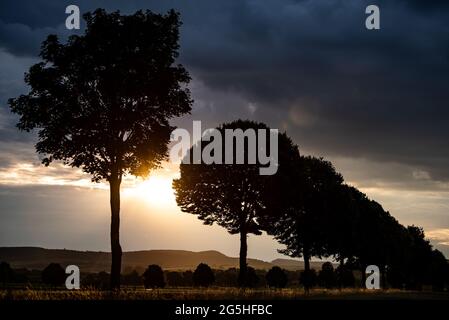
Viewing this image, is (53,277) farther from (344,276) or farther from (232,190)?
(344,276)

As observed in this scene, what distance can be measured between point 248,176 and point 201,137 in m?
7.27

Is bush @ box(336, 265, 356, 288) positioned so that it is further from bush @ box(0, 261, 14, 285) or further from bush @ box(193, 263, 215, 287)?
bush @ box(0, 261, 14, 285)

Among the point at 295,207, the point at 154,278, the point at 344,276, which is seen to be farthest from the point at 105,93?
the point at 344,276

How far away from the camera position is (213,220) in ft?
223

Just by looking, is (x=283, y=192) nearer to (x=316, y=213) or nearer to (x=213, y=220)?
(x=213, y=220)

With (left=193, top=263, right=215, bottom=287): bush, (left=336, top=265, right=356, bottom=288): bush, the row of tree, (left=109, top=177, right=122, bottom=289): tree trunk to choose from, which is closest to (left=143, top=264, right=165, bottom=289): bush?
(left=193, top=263, right=215, bottom=287): bush

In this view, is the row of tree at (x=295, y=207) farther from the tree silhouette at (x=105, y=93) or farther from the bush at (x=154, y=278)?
the tree silhouette at (x=105, y=93)

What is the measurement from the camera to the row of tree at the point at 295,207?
65562 millimetres

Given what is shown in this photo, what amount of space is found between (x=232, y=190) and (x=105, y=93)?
27586 millimetres

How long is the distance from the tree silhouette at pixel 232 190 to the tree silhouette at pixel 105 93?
77.8ft

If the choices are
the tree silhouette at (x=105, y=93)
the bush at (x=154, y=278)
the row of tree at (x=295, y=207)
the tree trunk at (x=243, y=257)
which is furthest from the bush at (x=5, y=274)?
the tree silhouette at (x=105, y=93)

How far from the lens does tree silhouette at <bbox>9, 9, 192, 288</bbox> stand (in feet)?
133
